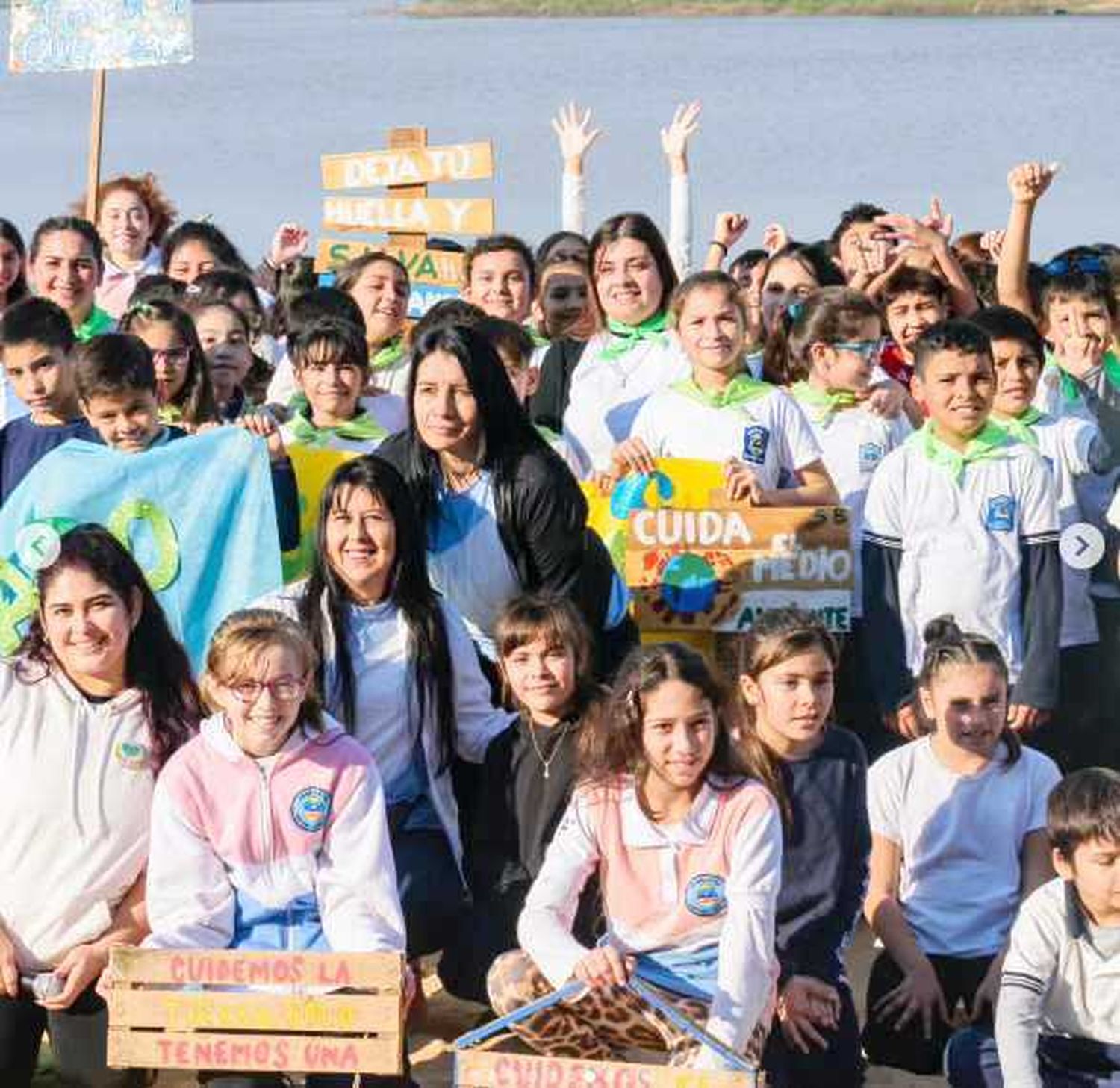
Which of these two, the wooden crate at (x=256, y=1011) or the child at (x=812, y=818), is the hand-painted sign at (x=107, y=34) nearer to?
the child at (x=812, y=818)

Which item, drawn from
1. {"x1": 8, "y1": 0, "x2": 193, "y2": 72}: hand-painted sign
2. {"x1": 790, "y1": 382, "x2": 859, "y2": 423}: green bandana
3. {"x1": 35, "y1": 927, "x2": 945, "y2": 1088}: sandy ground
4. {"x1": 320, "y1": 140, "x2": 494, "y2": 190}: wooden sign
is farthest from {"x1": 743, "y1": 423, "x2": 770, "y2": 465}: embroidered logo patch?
{"x1": 8, "y1": 0, "x2": 193, "y2": 72}: hand-painted sign

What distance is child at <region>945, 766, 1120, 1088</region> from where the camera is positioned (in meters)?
5.45

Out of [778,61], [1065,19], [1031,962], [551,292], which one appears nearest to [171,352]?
[551,292]

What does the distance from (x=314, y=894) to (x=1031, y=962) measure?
156cm

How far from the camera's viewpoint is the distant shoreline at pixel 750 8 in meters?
53.8

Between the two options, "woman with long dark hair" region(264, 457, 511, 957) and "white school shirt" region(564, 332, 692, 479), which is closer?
"woman with long dark hair" region(264, 457, 511, 957)

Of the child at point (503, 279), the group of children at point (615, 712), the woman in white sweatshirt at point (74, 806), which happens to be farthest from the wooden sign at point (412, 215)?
the woman in white sweatshirt at point (74, 806)

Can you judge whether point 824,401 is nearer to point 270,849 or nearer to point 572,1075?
point 270,849

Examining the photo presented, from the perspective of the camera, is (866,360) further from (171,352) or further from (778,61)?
(778,61)

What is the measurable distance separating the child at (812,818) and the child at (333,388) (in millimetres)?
1669

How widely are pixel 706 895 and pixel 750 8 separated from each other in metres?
55.7

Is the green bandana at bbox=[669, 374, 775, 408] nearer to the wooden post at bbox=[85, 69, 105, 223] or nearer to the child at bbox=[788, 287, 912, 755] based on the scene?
the child at bbox=[788, 287, 912, 755]

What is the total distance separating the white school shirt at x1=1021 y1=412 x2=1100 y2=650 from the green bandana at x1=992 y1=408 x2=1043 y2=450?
0.02 metres

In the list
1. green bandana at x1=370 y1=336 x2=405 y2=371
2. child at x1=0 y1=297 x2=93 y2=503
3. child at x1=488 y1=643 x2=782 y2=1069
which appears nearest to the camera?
child at x1=488 y1=643 x2=782 y2=1069
